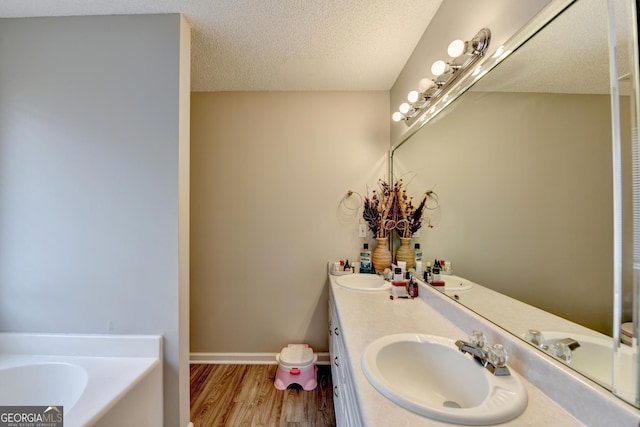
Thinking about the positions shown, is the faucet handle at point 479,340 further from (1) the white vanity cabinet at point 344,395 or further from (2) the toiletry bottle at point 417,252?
(2) the toiletry bottle at point 417,252

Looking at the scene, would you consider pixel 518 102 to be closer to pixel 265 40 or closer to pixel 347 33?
pixel 347 33

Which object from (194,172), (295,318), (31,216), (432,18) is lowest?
(295,318)

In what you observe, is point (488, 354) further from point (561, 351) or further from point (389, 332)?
point (389, 332)

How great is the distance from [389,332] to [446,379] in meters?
0.25

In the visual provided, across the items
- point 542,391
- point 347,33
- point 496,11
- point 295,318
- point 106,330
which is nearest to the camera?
point 542,391

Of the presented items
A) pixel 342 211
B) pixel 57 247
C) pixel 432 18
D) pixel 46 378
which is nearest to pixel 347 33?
pixel 432 18

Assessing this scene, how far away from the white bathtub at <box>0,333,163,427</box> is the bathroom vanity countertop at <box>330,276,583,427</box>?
1069 mm

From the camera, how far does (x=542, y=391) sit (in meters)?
0.68

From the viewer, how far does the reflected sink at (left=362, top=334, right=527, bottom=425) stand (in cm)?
59

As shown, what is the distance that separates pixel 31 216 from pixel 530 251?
2.43 meters

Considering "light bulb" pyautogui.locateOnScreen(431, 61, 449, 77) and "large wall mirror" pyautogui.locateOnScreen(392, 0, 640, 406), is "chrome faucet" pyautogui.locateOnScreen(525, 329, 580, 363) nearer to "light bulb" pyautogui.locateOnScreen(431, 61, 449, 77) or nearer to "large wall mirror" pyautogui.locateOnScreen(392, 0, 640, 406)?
"large wall mirror" pyautogui.locateOnScreen(392, 0, 640, 406)

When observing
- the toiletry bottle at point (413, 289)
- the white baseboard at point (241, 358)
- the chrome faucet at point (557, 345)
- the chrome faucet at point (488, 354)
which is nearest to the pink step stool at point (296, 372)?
the white baseboard at point (241, 358)

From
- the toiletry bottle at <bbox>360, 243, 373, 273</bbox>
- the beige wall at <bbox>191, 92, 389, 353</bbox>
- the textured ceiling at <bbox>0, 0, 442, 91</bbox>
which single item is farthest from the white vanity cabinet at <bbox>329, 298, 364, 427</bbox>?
the textured ceiling at <bbox>0, 0, 442, 91</bbox>

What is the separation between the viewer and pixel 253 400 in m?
1.69
